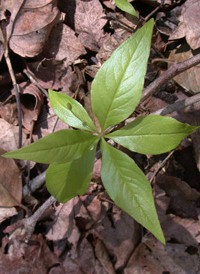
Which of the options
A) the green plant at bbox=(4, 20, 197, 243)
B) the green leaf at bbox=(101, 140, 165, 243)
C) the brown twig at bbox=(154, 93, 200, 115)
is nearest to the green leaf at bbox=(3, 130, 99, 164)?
the green plant at bbox=(4, 20, 197, 243)

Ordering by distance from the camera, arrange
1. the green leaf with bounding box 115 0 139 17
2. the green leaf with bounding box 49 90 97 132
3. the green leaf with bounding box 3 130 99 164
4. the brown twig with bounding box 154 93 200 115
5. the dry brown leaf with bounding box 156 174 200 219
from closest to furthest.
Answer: the green leaf with bounding box 3 130 99 164 < the green leaf with bounding box 49 90 97 132 < the brown twig with bounding box 154 93 200 115 < the green leaf with bounding box 115 0 139 17 < the dry brown leaf with bounding box 156 174 200 219

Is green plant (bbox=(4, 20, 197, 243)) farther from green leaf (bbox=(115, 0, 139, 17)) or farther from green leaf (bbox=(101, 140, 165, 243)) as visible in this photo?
green leaf (bbox=(115, 0, 139, 17))

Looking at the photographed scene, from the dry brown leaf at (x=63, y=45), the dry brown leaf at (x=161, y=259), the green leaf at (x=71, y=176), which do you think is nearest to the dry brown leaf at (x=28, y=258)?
the dry brown leaf at (x=161, y=259)

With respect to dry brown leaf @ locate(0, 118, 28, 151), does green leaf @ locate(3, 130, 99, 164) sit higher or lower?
higher

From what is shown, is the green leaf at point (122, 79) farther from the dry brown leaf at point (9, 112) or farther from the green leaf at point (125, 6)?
the dry brown leaf at point (9, 112)

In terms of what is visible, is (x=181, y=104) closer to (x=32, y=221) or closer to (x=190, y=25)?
(x=190, y=25)

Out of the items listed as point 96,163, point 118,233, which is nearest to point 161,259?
point 118,233

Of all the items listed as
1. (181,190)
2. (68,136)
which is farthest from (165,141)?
(181,190)

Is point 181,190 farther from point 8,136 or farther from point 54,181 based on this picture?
point 8,136
